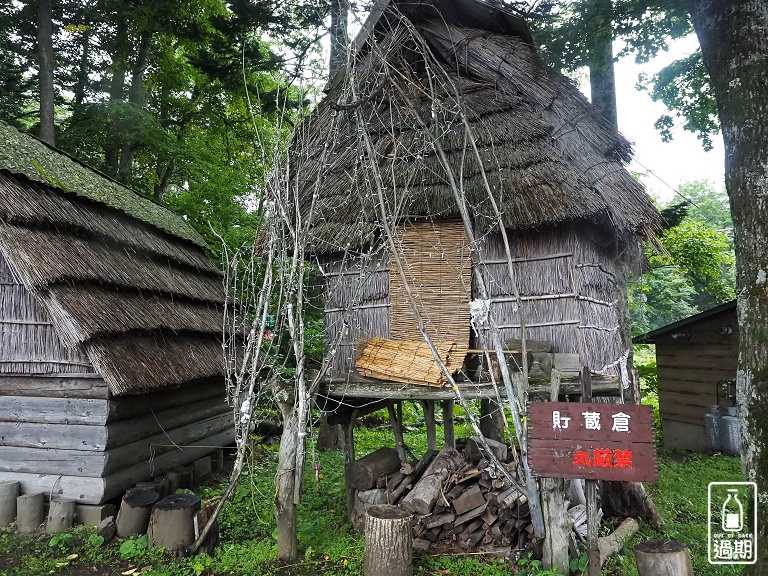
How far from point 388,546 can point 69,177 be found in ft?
26.1

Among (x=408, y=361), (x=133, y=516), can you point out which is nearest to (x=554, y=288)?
(x=408, y=361)

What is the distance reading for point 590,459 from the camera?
466cm

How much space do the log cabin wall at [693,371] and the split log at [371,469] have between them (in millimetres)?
9430

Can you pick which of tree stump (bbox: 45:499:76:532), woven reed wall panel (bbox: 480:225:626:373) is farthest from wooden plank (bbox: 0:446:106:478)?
woven reed wall panel (bbox: 480:225:626:373)

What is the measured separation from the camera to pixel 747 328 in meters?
4.82

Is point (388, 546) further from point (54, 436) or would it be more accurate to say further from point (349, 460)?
point (54, 436)

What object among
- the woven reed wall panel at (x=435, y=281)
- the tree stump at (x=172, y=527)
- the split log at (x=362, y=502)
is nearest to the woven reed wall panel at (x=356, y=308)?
the woven reed wall panel at (x=435, y=281)

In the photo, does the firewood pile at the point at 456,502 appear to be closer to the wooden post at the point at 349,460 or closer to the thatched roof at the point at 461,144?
the wooden post at the point at 349,460

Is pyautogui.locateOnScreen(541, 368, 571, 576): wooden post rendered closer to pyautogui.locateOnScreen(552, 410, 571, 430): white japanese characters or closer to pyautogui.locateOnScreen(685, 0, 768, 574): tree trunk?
pyautogui.locateOnScreen(552, 410, 571, 430): white japanese characters

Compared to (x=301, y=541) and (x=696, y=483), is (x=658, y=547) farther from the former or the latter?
(x=696, y=483)

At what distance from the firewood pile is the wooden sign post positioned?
55.6 inches

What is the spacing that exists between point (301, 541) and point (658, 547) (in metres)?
4.00

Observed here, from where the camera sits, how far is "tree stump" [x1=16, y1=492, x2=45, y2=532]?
6.59 meters

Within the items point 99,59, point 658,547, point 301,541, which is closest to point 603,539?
point 658,547
